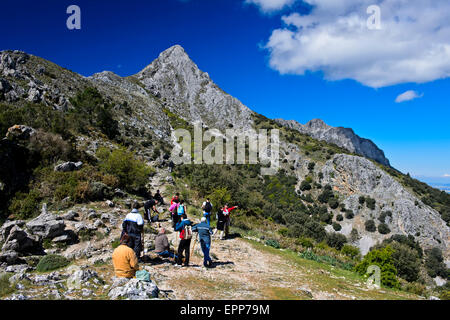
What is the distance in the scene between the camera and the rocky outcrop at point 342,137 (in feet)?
360

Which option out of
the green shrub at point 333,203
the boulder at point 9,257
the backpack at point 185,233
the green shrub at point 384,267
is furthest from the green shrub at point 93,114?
the green shrub at point 333,203

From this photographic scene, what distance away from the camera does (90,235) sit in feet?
33.6

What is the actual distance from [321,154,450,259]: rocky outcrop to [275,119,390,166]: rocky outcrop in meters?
63.6

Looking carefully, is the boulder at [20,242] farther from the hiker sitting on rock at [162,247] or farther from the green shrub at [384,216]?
the green shrub at [384,216]

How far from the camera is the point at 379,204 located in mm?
40250

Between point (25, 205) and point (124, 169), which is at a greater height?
point (124, 169)

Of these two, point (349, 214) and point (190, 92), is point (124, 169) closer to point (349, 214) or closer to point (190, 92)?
point (349, 214)

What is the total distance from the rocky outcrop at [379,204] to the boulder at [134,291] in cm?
3688

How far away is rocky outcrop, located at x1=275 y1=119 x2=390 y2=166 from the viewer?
10975 cm

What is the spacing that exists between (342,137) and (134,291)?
398 feet

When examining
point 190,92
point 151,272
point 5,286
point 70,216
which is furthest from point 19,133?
point 190,92

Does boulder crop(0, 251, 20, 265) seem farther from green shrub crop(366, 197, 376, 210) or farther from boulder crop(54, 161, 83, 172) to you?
green shrub crop(366, 197, 376, 210)

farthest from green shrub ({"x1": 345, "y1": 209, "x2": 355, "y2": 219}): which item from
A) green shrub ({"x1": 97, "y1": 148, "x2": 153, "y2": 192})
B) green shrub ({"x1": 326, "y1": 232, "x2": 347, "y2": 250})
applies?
green shrub ({"x1": 97, "y1": 148, "x2": 153, "y2": 192})

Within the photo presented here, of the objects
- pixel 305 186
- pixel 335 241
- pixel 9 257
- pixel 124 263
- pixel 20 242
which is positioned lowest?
pixel 335 241
